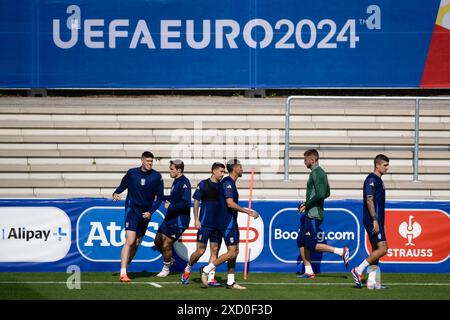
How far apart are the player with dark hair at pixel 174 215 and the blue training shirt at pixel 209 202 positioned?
32.0 inches

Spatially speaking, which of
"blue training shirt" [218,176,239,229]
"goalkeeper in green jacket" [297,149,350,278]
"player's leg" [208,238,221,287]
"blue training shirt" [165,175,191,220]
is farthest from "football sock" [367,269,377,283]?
"blue training shirt" [165,175,191,220]

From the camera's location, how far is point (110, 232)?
51.0ft

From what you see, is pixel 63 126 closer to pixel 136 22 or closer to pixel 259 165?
pixel 136 22

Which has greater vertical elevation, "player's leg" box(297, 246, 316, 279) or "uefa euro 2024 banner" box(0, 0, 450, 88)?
"uefa euro 2024 banner" box(0, 0, 450, 88)

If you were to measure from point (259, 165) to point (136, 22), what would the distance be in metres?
3.92

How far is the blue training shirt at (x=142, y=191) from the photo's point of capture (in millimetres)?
14578

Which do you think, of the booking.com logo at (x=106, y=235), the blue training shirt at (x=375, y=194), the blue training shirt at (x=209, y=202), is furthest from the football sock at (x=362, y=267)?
the booking.com logo at (x=106, y=235)

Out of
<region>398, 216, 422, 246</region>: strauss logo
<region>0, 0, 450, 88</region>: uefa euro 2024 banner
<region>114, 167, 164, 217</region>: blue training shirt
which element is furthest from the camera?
<region>0, 0, 450, 88</region>: uefa euro 2024 banner

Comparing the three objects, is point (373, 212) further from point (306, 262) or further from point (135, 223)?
point (135, 223)

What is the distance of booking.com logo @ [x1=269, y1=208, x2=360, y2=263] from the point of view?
617 inches

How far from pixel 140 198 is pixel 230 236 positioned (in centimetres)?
167

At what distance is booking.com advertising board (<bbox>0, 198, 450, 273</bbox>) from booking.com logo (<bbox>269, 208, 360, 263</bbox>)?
2cm

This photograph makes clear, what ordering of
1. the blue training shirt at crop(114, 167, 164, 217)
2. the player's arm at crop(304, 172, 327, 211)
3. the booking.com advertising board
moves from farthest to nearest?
the booking.com advertising board < the player's arm at crop(304, 172, 327, 211) < the blue training shirt at crop(114, 167, 164, 217)

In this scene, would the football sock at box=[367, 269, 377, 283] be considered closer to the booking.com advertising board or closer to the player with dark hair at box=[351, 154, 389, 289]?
the player with dark hair at box=[351, 154, 389, 289]
